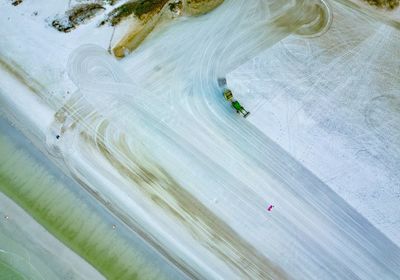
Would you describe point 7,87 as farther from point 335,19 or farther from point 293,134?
point 335,19

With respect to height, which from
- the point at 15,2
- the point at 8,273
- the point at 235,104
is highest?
the point at 15,2

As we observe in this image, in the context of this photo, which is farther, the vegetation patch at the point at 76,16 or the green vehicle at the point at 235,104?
the vegetation patch at the point at 76,16

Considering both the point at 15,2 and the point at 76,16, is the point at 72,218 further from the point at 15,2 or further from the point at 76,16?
the point at 15,2

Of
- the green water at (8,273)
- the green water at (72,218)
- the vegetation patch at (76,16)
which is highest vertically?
the vegetation patch at (76,16)

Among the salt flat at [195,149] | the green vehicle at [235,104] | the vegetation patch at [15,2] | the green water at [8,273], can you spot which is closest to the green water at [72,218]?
the green water at [8,273]

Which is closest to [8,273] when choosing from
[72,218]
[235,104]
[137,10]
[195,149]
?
[72,218]

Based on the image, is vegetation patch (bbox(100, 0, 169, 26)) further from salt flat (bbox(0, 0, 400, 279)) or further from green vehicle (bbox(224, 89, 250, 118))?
green vehicle (bbox(224, 89, 250, 118))

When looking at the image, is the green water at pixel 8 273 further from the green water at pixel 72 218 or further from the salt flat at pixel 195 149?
the salt flat at pixel 195 149
